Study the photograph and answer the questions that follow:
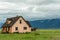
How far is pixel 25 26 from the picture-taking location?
284 feet

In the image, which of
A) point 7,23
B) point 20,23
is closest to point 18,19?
point 20,23

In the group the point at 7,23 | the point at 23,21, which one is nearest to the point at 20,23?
the point at 23,21

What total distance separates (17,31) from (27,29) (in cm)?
447

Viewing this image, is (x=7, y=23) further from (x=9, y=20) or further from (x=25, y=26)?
(x=25, y=26)

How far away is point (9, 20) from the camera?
8925cm

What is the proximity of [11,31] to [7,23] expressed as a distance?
7.64 meters

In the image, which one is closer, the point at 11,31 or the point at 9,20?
the point at 11,31

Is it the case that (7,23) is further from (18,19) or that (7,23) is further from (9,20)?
(18,19)

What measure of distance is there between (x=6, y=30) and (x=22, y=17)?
812cm

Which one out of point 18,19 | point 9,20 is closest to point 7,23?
point 9,20

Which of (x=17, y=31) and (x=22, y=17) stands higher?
(x=22, y=17)

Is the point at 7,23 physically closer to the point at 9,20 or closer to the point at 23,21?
the point at 9,20

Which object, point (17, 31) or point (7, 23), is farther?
point (7, 23)

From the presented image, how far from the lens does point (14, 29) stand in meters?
84.4
